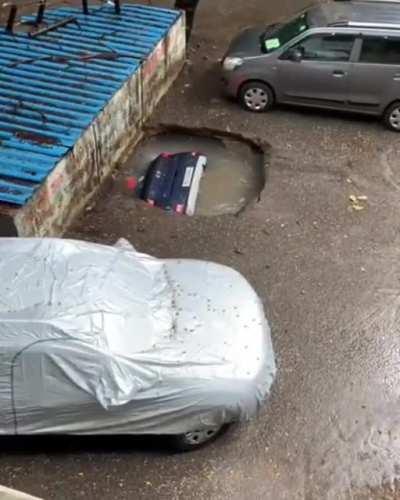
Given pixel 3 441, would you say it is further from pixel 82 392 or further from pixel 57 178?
pixel 57 178

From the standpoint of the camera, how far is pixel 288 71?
11188 mm

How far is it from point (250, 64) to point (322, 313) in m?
5.21

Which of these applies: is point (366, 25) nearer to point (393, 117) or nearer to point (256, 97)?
point (393, 117)

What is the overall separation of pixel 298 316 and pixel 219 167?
11.9 ft

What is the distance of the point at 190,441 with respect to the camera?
6.05 metres

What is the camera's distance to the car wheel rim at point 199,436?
6003 mm

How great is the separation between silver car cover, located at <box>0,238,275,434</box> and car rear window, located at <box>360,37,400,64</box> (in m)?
6.47

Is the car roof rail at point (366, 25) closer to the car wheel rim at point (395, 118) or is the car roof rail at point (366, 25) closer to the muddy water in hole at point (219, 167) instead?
the car wheel rim at point (395, 118)

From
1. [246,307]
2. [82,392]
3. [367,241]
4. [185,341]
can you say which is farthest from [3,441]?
[367,241]

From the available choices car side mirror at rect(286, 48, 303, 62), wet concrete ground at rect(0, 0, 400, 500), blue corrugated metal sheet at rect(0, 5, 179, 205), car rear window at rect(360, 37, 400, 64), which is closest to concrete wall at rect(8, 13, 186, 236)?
blue corrugated metal sheet at rect(0, 5, 179, 205)

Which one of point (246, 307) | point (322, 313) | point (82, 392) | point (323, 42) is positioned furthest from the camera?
point (323, 42)

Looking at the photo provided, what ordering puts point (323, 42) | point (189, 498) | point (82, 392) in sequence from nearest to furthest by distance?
1. point (82, 392)
2. point (189, 498)
3. point (323, 42)

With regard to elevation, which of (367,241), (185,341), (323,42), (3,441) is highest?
(323,42)

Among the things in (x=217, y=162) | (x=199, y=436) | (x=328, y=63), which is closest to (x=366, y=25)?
(x=328, y=63)
